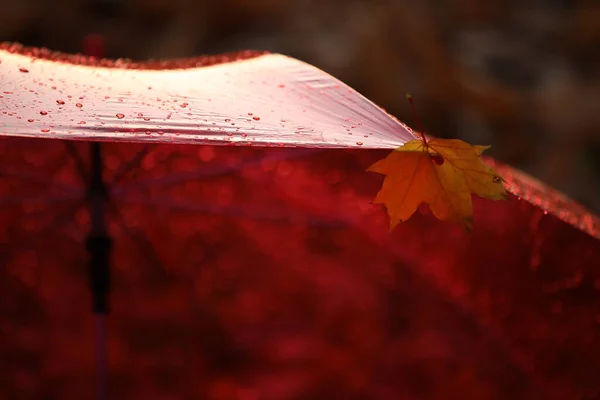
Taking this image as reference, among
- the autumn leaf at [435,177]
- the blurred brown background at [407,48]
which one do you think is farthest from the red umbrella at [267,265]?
the blurred brown background at [407,48]

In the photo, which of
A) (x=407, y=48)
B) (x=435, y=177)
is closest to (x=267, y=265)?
(x=435, y=177)

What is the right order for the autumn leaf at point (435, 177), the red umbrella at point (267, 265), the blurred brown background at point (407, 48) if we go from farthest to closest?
the blurred brown background at point (407, 48) < the red umbrella at point (267, 265) < the autumn leaf at point (435, 177)

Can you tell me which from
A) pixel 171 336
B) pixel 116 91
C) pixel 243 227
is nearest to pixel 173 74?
pixel 116 91

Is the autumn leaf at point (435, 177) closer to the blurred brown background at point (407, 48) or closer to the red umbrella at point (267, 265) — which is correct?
the red umbrella at point (267, 265)

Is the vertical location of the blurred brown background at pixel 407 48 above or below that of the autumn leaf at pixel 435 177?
below

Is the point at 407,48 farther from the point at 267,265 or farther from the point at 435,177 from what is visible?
the point at 435,177

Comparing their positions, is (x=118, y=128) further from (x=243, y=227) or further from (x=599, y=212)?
(x=599, y=212)
